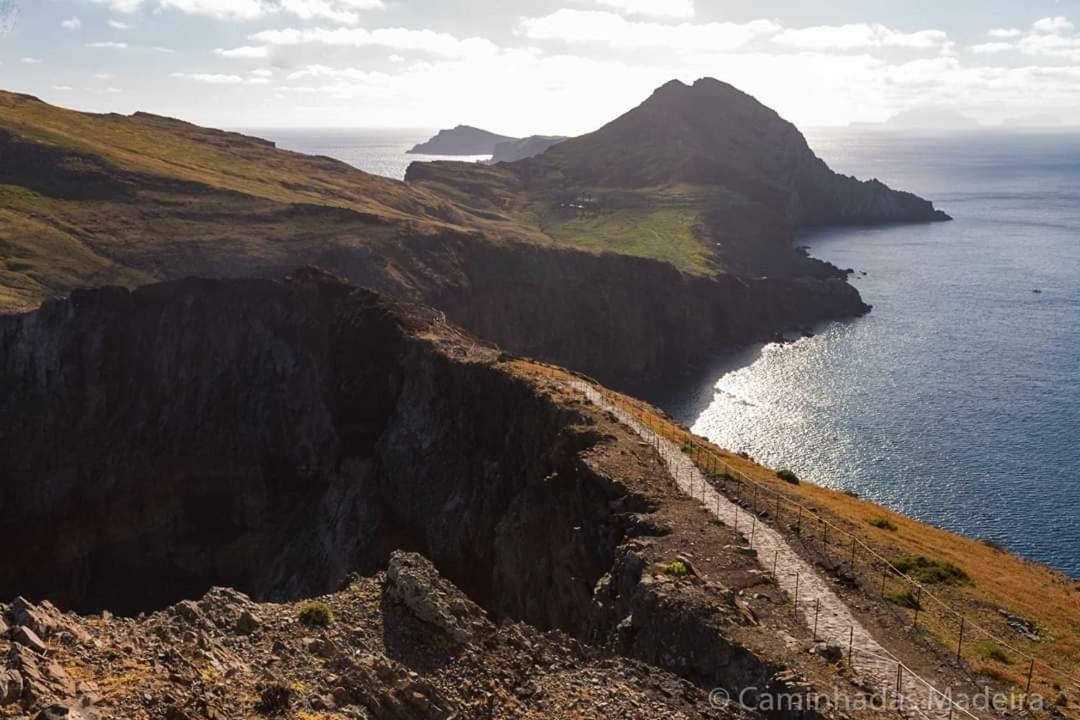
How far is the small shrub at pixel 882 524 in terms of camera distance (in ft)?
180

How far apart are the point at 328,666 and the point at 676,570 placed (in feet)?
52.0

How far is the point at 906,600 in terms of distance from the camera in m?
37.8

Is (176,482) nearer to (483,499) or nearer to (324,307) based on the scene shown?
(324,307)

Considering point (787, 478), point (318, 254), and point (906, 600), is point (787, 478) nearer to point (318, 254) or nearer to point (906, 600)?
point (906, 600)

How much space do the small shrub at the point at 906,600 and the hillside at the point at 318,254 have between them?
108154mm

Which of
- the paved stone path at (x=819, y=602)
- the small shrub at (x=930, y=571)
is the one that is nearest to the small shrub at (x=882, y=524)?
the small shrub at (x=930, y=571)

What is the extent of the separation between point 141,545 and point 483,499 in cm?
5089

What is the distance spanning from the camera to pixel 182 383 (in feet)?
334

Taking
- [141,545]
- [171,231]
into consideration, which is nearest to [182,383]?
[141,545]

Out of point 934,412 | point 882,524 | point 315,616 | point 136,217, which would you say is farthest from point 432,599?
point 136,217

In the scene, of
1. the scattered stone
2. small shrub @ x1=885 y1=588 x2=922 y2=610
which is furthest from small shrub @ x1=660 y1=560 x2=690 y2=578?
the scattered stone

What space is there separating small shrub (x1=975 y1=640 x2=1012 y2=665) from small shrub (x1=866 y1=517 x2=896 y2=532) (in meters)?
20.9

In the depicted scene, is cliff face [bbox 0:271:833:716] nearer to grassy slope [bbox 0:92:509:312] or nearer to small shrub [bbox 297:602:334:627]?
grassy slope [bbox 0:92:509:312]

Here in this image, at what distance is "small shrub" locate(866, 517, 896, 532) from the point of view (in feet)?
180
